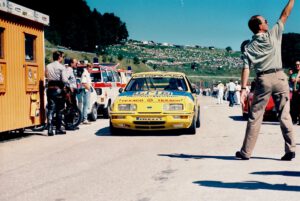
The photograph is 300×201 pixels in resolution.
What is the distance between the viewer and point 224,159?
25.2ft

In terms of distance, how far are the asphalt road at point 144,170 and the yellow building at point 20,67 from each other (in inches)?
29.1

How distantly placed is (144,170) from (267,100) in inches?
79.2

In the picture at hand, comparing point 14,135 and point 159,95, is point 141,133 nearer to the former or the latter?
point 159,95

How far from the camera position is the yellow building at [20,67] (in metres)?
10.2

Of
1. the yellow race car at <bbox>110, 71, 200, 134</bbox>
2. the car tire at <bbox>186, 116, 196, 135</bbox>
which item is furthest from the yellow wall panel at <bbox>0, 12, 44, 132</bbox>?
the car tire at <bbox>186, 116, 196, 135</bbox>

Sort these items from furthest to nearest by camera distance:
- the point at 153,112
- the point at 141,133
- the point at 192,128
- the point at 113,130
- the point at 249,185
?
the point at 141,133 → the point at 113,130 → the point at 192,128 → the point at 153,112 → the point at 249,185

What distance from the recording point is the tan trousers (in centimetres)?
723

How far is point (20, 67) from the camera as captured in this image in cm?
1102

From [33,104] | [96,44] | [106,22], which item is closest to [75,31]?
[96,44]

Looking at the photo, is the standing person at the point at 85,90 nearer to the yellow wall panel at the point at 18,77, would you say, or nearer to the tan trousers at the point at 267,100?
the yellow wall panel at the point at 18,77

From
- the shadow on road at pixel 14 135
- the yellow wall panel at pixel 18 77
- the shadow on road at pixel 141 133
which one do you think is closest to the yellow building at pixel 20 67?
the yellow wall panel at pixel 18 77

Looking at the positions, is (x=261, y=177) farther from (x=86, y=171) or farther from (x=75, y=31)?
(x=75, y=31)

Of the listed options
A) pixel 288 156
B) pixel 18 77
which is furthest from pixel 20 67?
pixel 288 156

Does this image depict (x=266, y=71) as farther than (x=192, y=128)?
No
